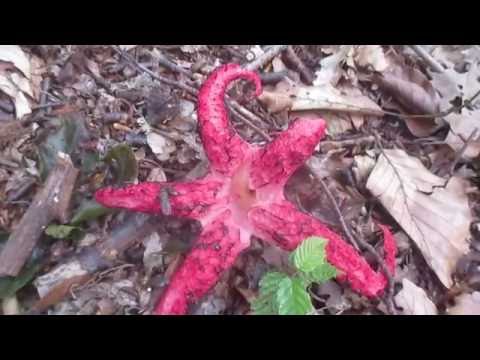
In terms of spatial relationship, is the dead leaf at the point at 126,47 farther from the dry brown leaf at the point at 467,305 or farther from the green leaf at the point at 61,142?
the dry brown leaf at the point at 467,305

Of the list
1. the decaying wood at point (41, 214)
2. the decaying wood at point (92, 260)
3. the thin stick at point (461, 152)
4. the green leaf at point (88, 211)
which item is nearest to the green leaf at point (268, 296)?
the decaying wood at point (92, 260)

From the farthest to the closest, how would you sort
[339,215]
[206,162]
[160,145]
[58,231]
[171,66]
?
[171,66], [160,145], [206,162], [339,215], [58,231]

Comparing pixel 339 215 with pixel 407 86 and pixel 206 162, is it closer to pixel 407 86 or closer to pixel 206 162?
pixel 206 162

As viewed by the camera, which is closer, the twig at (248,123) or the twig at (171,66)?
the twig at (248,123)

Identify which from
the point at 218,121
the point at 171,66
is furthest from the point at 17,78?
the point at 218,121

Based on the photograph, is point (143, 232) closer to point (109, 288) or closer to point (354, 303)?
point (109, 288)

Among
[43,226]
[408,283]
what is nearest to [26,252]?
[43,226]
